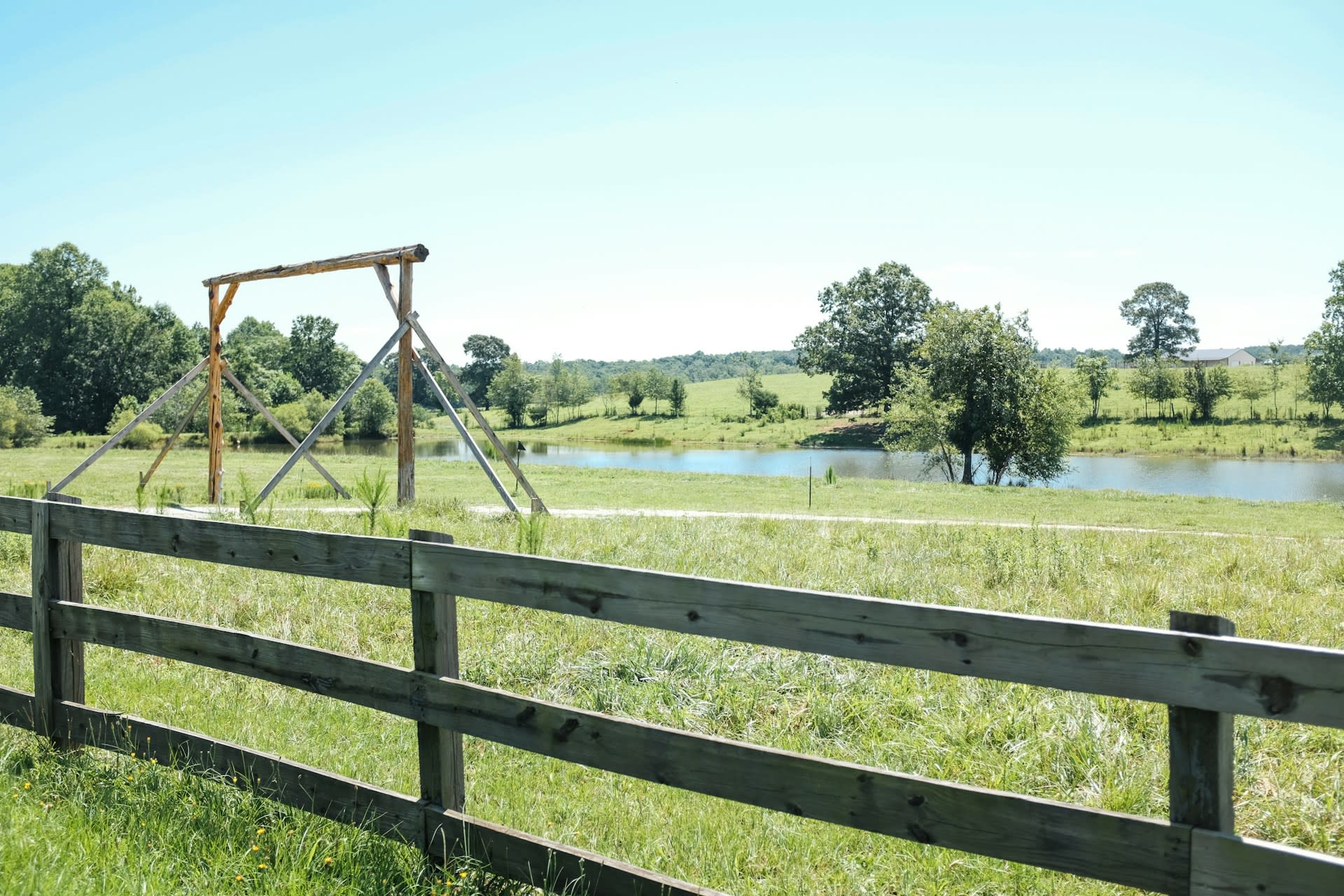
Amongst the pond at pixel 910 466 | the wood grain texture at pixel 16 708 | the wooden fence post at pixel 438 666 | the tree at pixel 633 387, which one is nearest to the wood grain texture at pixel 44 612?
the wood grain texture at pixel 16 708

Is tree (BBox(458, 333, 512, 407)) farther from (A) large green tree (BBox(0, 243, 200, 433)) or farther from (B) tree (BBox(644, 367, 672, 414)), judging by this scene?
(A) large green tree (BBox(0, 243, 200, 433))

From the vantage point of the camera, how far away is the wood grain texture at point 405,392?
13195 millimetres

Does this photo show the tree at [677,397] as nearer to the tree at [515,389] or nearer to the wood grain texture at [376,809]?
the tree at [515,389]

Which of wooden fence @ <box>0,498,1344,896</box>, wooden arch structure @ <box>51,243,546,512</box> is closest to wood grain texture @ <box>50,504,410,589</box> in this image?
wooden fence @ <box>0,498,1344,896</box>

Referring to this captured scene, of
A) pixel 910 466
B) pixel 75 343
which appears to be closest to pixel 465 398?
pixel 910 466

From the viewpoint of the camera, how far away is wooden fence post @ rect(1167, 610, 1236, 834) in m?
2.17

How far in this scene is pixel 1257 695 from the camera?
6.82 ft

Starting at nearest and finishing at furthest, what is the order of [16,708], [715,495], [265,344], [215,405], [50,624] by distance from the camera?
1. [50,624]
2. [16,708]
3. [215,405]
4. [715,495]
5. [265,344]

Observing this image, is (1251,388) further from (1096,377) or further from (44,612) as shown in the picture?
(44,612)

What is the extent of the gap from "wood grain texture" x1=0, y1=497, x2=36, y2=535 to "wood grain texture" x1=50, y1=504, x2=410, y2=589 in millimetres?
196

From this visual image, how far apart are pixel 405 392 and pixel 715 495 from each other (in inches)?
417

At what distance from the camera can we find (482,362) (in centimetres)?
12962

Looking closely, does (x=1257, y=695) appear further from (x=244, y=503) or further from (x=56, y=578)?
(x=244, y=503)

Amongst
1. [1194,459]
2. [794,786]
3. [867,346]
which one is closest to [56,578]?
[794,786]
